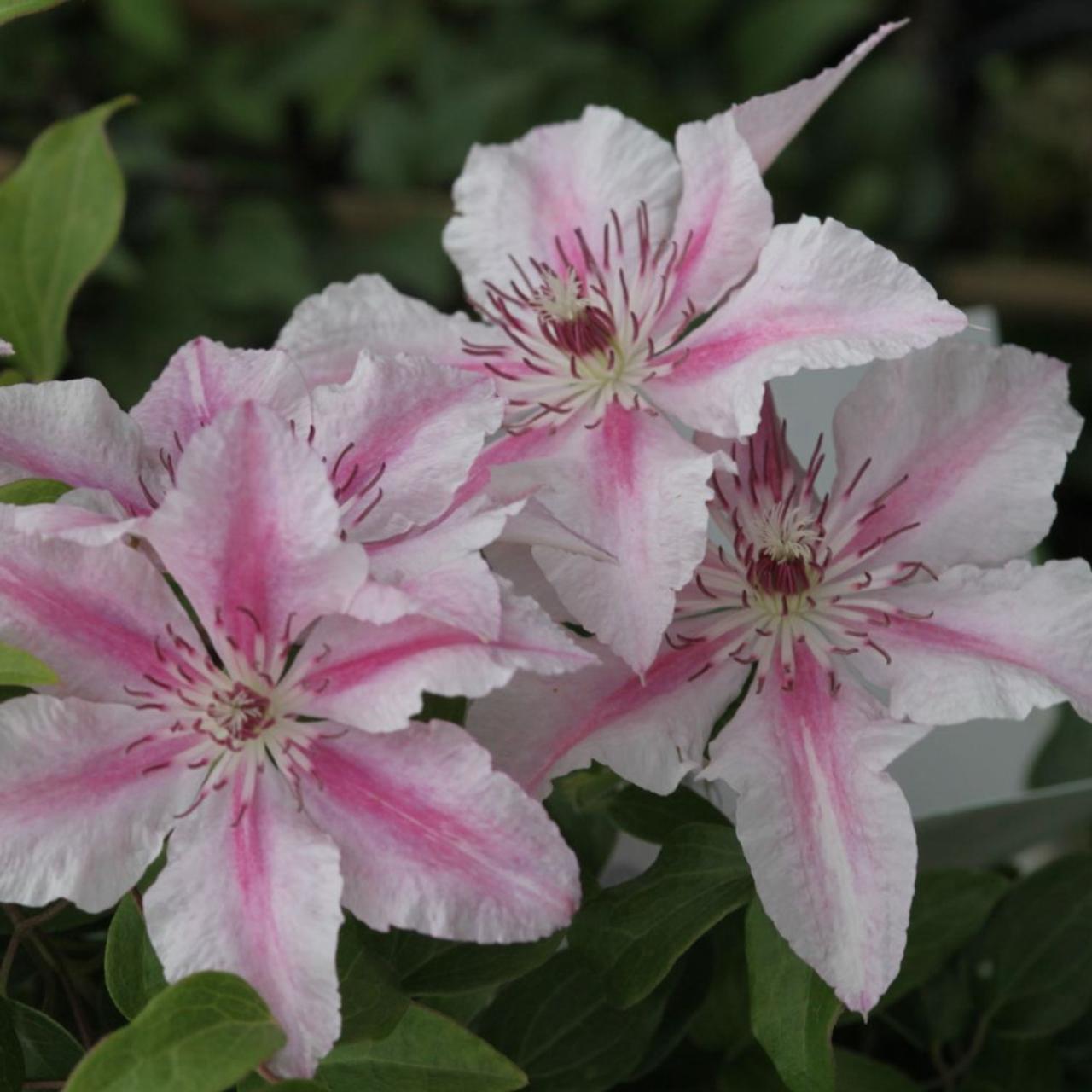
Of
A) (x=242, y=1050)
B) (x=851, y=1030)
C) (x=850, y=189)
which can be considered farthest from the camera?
(x=850, y=189)

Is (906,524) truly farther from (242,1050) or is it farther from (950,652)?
(242,1050)

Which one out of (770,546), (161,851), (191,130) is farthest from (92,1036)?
(191,130)

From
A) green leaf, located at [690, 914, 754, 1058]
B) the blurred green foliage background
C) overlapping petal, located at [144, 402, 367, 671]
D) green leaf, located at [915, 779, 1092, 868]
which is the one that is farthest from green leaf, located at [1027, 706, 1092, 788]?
the blurred green foliage background

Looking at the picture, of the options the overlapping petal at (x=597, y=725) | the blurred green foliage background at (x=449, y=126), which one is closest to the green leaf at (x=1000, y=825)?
the overlapping petal at (x=597, y=725)

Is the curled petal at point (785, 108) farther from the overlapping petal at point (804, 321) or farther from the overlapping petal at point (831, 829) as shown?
the overlapping petal at point (831, 829)

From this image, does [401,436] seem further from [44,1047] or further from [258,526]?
[44,1047]

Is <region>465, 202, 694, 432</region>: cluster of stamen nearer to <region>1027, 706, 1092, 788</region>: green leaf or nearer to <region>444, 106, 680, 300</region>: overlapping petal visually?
<region>444, 106, 680, 300</region>: overlapping petal

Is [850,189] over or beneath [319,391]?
beneath
